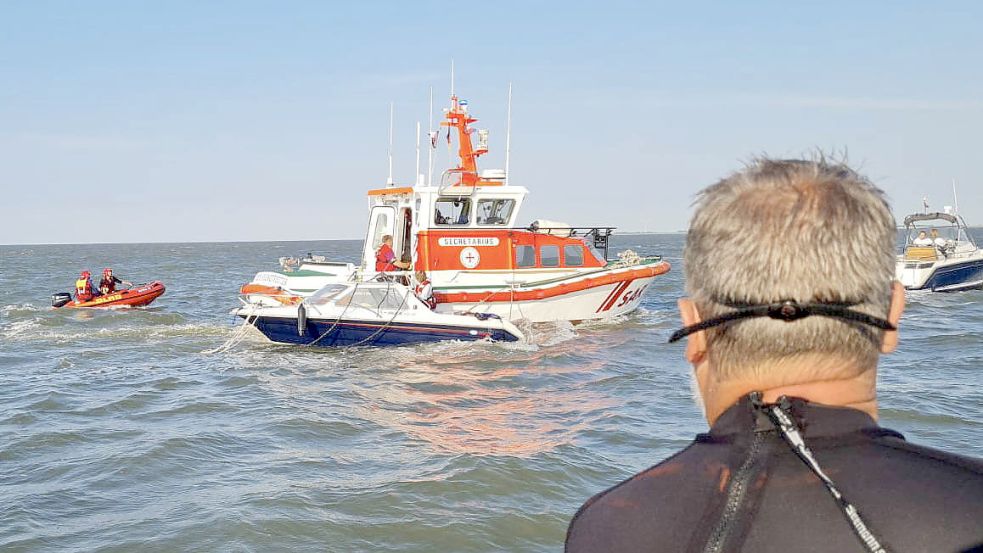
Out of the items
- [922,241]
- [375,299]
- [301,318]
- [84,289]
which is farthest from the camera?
[922,241]

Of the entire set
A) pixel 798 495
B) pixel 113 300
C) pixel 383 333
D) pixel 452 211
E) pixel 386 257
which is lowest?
pixel 113 300

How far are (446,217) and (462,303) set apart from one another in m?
1.92

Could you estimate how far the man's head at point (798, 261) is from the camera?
4.66ft

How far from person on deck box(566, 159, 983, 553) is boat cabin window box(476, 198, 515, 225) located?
57.8ft

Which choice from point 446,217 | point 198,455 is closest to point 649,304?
point 446,217

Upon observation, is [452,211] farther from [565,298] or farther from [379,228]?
[565,298]

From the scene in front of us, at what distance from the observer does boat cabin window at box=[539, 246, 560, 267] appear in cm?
1942

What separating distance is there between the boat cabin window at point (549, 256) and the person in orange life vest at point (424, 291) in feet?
9.70

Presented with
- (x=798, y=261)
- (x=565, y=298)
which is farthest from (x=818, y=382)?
(x=565, y=298)

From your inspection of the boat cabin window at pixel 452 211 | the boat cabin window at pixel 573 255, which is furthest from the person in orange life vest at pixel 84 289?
the boat cabin window at pixel 573 255

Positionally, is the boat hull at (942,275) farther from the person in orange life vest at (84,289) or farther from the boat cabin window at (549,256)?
the person in orange life vest at (84,289)

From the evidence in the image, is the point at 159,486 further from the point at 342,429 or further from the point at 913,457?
the point at 913,457

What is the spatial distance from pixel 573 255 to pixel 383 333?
5342mm

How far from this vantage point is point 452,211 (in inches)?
752
